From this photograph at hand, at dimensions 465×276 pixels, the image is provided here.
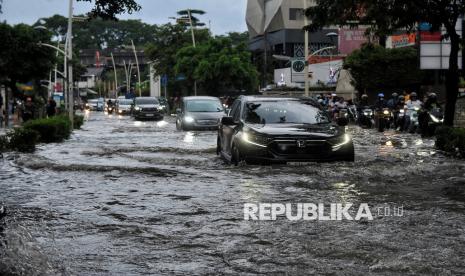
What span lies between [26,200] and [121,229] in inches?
120

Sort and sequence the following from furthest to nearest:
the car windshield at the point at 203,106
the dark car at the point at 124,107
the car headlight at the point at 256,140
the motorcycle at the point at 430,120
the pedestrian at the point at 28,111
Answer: the dark car at the point at 124,107 < the pedestrian at the point at 28,111 < the car windshield at the point at 203,106 < the motorcycle at the point at 430,120 < the car headlight at the point at 256,140

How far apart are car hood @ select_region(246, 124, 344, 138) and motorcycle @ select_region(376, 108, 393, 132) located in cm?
1550

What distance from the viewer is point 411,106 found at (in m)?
26.6

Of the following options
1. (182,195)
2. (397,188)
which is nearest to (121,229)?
(182,195)

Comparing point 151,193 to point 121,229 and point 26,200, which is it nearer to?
point 26,200

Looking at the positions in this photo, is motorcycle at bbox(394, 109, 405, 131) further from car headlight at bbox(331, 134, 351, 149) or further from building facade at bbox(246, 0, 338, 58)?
building facade at bbox(246, 0, 338, 58)

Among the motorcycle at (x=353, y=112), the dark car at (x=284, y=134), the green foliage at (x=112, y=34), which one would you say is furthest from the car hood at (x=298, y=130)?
the green foliage at (x=112, y=34)

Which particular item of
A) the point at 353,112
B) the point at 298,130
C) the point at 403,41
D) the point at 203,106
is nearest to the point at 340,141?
the point at 298,130

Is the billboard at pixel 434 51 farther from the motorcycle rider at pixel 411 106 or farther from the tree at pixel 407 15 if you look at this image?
the tree at pixel 407 15

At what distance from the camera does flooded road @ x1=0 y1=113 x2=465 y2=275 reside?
614 cm

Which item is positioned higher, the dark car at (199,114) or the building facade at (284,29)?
the building facade at (284,29)

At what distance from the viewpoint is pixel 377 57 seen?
42.8 metres

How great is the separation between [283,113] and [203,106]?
59.5 feet

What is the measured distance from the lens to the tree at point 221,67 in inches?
2261
